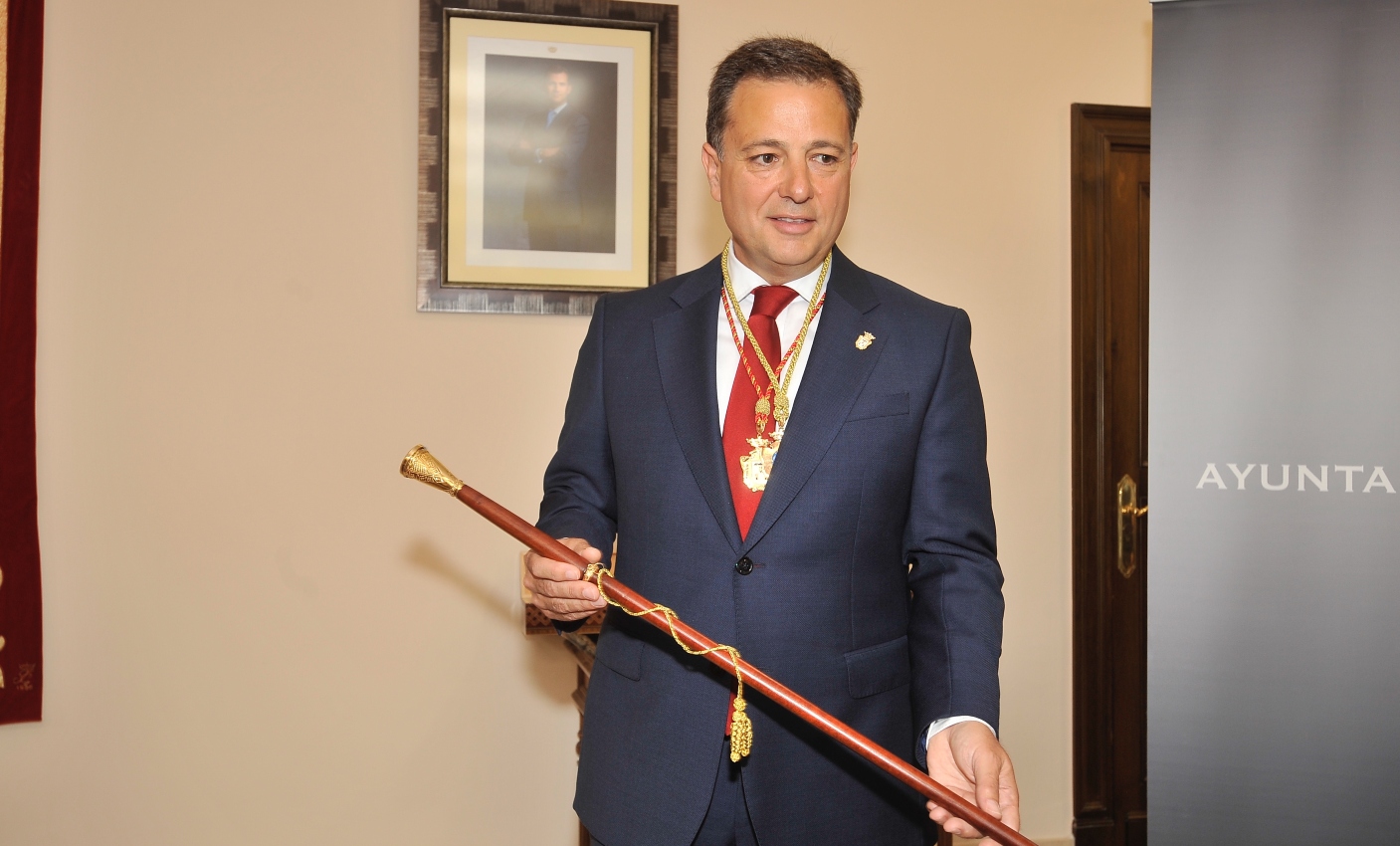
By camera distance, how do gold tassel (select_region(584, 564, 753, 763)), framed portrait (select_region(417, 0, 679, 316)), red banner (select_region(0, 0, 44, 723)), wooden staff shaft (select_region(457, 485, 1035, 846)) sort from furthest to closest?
1. framed portrait (select_region(417, 0, 679, 316))
2. red banner (select_region(0, 0, 44, 723))
3. gold tassel (select_region(584, 564, 753, 763))
4. wooden staff shaft (select_region(457, 485, 1035, 846))

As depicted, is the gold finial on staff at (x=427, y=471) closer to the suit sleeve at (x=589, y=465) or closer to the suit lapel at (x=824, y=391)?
Answer: the suit sleeve at (x=589, y=465)

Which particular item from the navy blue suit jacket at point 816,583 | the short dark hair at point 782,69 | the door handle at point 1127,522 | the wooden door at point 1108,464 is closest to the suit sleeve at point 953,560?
the navy blue suit jacket at point 816,583

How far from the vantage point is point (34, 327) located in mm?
2559

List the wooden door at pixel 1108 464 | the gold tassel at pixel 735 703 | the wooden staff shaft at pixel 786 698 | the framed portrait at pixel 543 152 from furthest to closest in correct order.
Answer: the wooden door at pixel 1108 464, the framed portrait at pixel 543 152, the gold tassel at pixel 735 703, the wooden staff shaft at pixel 786 698

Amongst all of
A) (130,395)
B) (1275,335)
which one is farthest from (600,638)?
(130,395)

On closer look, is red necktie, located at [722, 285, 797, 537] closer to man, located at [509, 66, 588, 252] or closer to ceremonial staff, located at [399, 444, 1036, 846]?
ceremonial staff, located at [399, 444, 1036, 846]

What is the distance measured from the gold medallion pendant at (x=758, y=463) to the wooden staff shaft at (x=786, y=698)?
0.75 ft

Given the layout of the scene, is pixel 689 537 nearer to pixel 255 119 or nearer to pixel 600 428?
pixel 600 428

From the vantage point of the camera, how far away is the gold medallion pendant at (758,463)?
144cm

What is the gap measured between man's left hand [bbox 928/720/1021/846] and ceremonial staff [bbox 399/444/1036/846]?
0.02 m

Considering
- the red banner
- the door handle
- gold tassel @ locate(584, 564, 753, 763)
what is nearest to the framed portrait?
the red banner

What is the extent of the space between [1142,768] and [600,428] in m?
2.53

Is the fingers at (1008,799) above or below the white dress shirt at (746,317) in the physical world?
below

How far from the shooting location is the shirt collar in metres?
1.58
